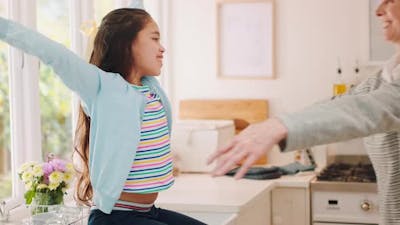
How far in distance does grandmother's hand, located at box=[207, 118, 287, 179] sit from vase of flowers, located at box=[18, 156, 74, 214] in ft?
4.55

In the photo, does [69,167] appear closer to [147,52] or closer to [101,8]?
[147,52]

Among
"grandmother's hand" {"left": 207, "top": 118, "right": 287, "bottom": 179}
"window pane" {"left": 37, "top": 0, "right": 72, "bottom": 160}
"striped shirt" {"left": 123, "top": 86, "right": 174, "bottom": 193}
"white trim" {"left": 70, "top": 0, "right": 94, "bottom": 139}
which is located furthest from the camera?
"white trim" {"left": 70, "top": 0, "right": 94, "bottom": 139}

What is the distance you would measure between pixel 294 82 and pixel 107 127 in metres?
2.17

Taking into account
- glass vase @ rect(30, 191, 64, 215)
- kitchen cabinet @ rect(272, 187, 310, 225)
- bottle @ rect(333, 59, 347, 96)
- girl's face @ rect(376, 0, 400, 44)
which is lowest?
kitchen cabinet @ rect(272, 187, 310, 225)

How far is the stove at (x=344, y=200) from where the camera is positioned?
3268 millimetres

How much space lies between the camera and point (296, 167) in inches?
142

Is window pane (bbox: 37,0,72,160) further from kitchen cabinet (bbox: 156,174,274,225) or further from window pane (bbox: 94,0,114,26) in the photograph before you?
kitchen cabinet (bbox: 156,174,274,225)

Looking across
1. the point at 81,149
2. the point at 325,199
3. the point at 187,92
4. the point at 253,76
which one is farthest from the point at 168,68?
the point at 81,149

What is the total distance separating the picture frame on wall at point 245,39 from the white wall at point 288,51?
0.04 m

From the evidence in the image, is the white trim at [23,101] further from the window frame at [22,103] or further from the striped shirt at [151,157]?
the striped shirt at [151,157]

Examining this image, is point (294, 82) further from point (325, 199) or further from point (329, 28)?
point (325, 199)

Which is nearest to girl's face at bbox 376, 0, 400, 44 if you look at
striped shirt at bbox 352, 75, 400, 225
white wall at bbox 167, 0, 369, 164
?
striped shirt at bbox 352, 75, 400, 225

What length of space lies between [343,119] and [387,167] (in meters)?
0.82

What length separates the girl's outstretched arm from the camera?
1750 millimetres
